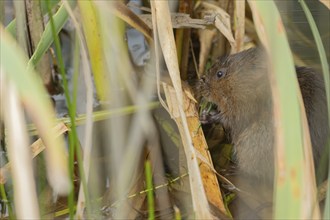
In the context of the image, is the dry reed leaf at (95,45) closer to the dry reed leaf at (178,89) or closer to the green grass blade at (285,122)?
the dry reed leaf at (178,89)

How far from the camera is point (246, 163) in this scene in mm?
1986

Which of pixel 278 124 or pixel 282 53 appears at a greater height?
pixel 282 53

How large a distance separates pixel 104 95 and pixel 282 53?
1339 millimetres

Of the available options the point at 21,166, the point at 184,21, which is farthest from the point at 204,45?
the point at 21,166

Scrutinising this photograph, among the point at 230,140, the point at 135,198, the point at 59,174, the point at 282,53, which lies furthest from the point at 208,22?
the point at 59,174

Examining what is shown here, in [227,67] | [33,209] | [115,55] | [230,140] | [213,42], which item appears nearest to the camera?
[33,209]

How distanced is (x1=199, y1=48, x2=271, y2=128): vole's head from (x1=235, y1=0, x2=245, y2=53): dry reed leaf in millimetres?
124

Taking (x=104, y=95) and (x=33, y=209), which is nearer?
(x=33, y=209)

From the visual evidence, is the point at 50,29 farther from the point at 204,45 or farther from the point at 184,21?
the point at 204,45

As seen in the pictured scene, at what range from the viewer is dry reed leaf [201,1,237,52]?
7.03ft

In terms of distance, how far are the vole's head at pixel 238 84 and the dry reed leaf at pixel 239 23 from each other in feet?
0.41

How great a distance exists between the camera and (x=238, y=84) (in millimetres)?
2084

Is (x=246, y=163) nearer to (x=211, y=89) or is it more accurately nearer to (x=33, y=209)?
(x=211, y=89)

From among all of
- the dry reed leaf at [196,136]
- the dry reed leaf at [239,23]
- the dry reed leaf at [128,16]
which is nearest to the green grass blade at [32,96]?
the dry reed leaf at [196,136]
